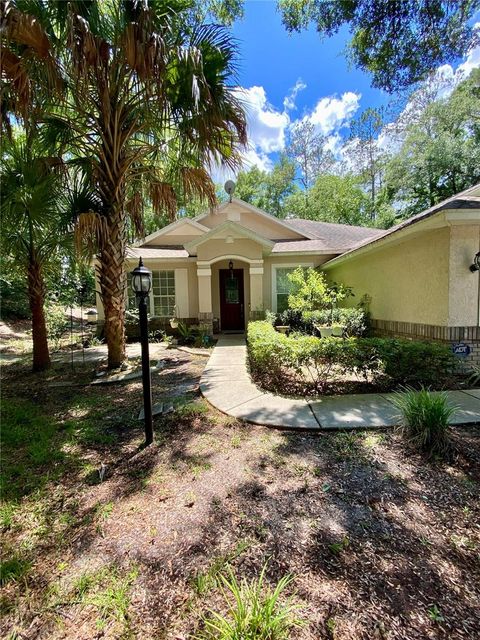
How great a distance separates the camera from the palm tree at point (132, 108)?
468 cm

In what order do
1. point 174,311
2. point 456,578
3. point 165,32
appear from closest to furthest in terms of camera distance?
point 456,578, point 165,32, point 174,311

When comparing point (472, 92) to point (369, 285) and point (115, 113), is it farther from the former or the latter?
point (115, 113)

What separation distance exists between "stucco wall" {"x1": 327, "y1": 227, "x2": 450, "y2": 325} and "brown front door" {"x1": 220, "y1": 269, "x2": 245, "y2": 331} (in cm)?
499

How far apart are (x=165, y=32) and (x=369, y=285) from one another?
26.9 ft

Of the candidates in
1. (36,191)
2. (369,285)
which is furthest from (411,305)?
(36,191)

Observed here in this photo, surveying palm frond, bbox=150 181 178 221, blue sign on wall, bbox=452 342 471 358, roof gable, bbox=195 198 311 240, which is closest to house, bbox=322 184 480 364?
blue sign on wall, bbox=452 342 471 358

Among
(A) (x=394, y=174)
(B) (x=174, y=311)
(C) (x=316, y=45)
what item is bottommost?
(B) (x=174, y=311)

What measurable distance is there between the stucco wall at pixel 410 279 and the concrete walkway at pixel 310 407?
2.09m

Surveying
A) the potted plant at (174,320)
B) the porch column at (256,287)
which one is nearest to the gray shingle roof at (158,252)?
the potted plant at (174,320)

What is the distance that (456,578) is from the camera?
186cm

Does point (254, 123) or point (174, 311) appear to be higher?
point (254, 123)

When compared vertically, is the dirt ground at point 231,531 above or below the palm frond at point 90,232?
below

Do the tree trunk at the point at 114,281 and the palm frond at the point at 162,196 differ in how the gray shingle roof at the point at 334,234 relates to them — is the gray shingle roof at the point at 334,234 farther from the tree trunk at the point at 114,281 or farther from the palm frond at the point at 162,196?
the tree trunk at the point at 114,281

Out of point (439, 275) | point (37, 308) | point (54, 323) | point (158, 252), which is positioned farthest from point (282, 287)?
point (54, 323)
